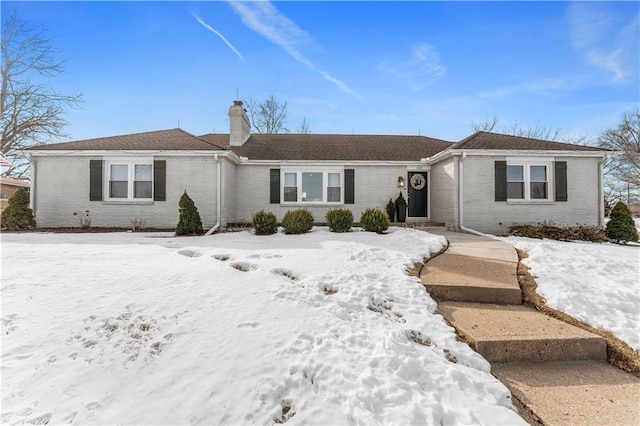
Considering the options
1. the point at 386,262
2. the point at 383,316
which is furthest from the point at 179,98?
the point at 383,316

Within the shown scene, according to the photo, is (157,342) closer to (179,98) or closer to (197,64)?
(197,64)

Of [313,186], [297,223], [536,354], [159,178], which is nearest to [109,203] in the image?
[159,178]

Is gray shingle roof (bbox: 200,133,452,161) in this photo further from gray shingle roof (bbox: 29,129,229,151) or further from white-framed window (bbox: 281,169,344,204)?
gray shingle roof (bbox: 29,129,229,151)

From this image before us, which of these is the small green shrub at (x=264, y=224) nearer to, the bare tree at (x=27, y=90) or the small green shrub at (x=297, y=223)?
the small green shrub at (x=297, y=223)

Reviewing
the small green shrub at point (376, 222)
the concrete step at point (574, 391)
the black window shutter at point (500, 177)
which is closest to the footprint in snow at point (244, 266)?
the concrete step at point (574, 391)

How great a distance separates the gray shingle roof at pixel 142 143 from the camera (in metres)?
10.5

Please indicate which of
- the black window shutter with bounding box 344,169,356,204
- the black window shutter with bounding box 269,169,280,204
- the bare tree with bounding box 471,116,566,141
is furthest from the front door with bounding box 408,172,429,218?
the bare tree with bounding box 471,116,566,141

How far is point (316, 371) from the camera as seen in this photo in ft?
7.98

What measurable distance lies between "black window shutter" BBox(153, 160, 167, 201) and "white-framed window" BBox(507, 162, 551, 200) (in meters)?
13.1

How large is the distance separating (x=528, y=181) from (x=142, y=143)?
14.9 metres

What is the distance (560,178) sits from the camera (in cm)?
1085

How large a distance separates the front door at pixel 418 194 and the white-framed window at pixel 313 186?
3174mm

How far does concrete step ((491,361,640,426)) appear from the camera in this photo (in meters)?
2.30

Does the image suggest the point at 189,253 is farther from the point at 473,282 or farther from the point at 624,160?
the point at 624,160
